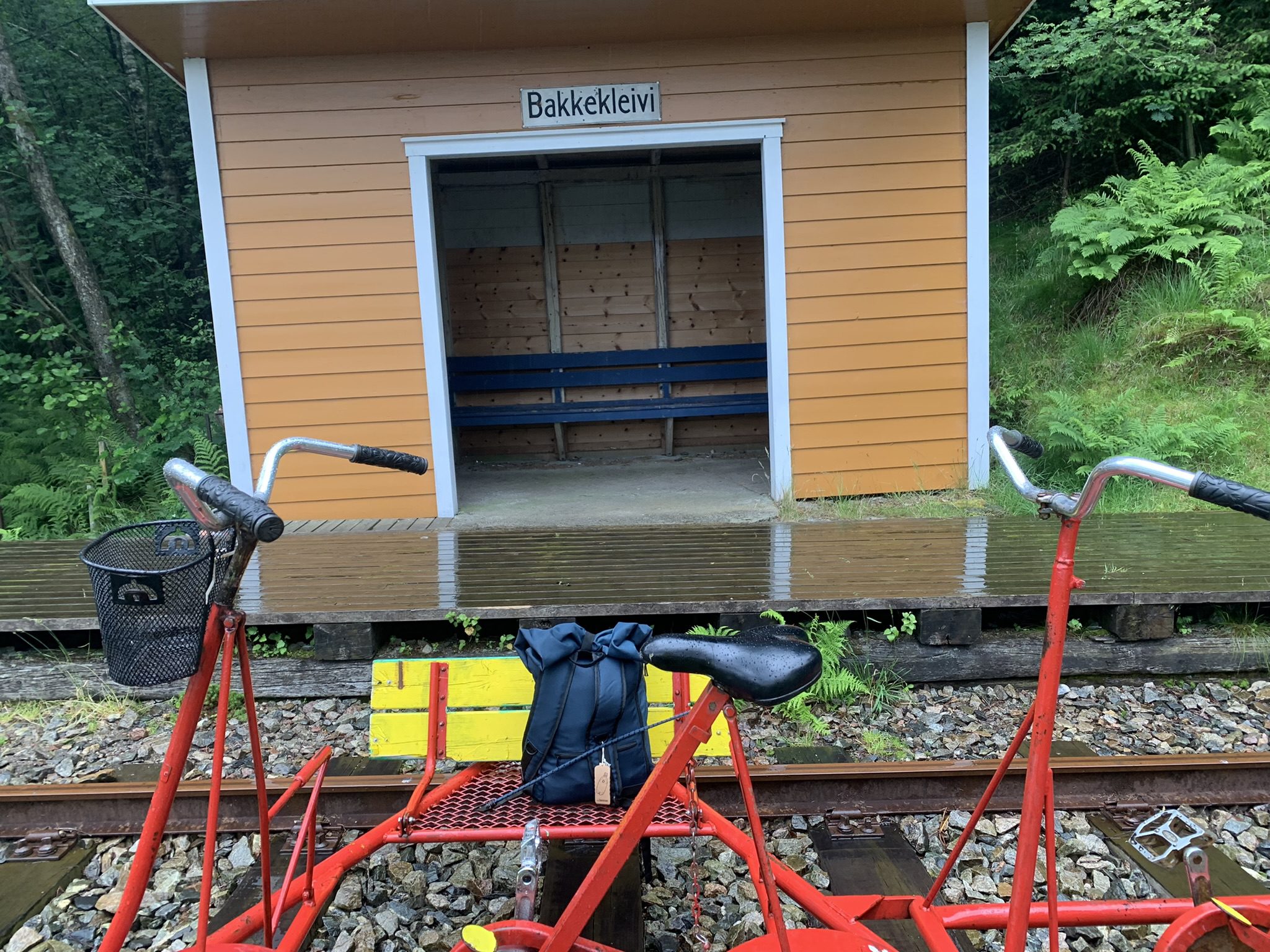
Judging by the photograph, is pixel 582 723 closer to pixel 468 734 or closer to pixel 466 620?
pixel 468 734

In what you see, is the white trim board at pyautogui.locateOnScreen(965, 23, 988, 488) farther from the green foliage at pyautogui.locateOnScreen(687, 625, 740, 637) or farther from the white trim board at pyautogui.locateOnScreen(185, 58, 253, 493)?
the white trim board at pyautogui.locateOnScreen(185, 58, 253, 493)

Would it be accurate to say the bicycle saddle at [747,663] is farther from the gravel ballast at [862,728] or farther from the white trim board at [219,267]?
the white trim board at [219,267]

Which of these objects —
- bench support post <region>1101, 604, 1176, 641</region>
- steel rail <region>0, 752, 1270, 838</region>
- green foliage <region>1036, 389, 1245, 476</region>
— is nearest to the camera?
steel rail <region>0, 752, 1270, 838</region>

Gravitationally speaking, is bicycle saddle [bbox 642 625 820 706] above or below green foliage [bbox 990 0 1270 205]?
below

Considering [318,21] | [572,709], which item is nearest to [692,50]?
[318,21]

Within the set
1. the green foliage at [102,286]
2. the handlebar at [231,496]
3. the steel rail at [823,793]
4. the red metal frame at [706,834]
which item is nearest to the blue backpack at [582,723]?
the red metal frame at [706,834]

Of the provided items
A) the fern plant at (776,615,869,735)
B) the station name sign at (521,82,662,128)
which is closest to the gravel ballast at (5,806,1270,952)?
the fern plant at (776,615,869,735)

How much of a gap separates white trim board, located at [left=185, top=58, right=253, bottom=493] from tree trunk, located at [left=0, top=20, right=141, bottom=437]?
386 cm

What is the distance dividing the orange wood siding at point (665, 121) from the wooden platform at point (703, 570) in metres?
1.02

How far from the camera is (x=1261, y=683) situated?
387cm

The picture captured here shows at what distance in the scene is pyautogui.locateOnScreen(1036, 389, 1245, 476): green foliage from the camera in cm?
663

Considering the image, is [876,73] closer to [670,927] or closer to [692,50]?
[692,50]

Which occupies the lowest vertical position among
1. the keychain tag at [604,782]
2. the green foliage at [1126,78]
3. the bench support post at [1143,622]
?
the bench support post at [1143,622]

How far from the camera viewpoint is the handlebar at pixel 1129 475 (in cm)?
137
